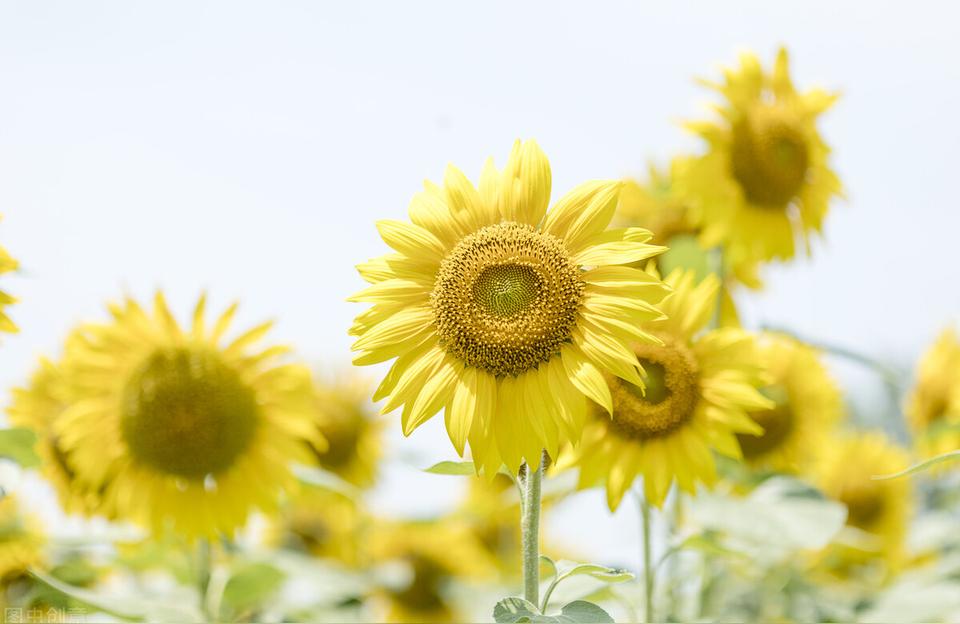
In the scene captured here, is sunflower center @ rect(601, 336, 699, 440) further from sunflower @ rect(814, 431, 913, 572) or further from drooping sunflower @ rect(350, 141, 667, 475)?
sunflower @ rect(814, 431, 913, 572)

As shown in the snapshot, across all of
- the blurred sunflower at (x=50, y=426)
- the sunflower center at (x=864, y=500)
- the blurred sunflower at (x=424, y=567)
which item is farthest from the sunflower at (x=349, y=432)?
the sunflower center at (x=864, y=500)

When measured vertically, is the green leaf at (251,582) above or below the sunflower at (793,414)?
below

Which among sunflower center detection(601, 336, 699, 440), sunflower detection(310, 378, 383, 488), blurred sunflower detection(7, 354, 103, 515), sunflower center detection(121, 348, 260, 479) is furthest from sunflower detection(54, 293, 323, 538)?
sunflower detection(310, 378, 383, 488)

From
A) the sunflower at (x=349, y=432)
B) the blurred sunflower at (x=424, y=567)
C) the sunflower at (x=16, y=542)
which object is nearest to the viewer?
the sunflower at (x=16, y=542)

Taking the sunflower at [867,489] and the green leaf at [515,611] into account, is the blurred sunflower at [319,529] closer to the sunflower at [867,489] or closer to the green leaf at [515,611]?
the sunflower at [867,489]

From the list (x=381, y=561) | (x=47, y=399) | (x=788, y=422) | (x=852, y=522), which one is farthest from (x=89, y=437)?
(x=852, y=522)

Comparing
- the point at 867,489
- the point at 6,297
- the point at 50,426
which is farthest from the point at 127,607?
the point at 867,489

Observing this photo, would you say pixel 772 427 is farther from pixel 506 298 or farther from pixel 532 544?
pixel 532 544
